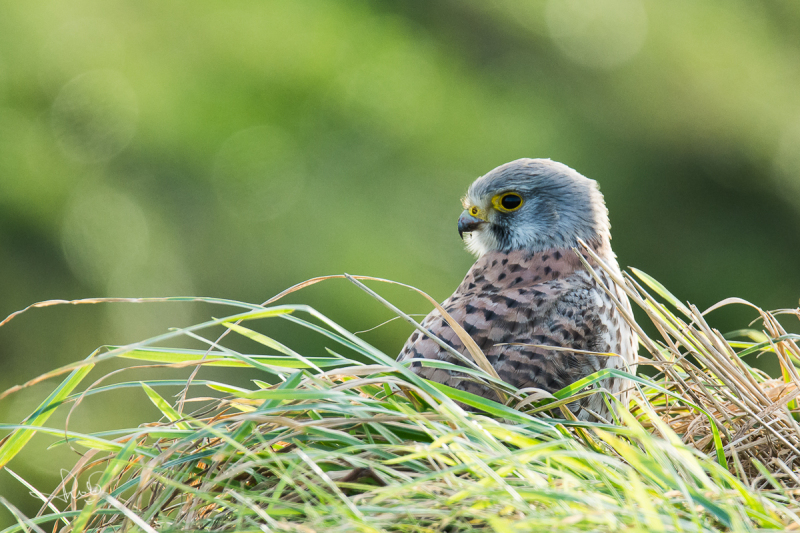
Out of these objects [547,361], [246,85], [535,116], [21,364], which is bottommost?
[21,364]

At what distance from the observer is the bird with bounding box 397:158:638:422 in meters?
1.81

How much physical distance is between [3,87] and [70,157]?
64 cm

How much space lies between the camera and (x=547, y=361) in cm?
181

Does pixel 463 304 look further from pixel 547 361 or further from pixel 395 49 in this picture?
pixel 395 49

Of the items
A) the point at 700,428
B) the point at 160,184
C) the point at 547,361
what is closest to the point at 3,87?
the point at 160,184

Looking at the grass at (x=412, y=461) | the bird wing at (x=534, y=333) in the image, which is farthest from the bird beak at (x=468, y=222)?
the grass at (x=412, y=461)

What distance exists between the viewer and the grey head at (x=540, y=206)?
7.58 feet

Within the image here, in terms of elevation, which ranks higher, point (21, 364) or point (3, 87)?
point (3, 87)

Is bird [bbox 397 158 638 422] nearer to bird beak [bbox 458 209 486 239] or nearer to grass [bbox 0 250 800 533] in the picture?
bird beak [bbox 458 209 486 239]

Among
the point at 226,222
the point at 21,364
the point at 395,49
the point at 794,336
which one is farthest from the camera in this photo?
the point at 395,49

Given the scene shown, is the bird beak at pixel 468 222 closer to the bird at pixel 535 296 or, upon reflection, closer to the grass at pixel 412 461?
the bird at pixel 535 296

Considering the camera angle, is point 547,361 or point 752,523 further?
point 547,361

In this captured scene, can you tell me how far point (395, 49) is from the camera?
537 cm

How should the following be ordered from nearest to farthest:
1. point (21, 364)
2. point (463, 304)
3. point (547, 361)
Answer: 1. point (547, 361)
2. point (463, 304)
3. point (21, 364)
